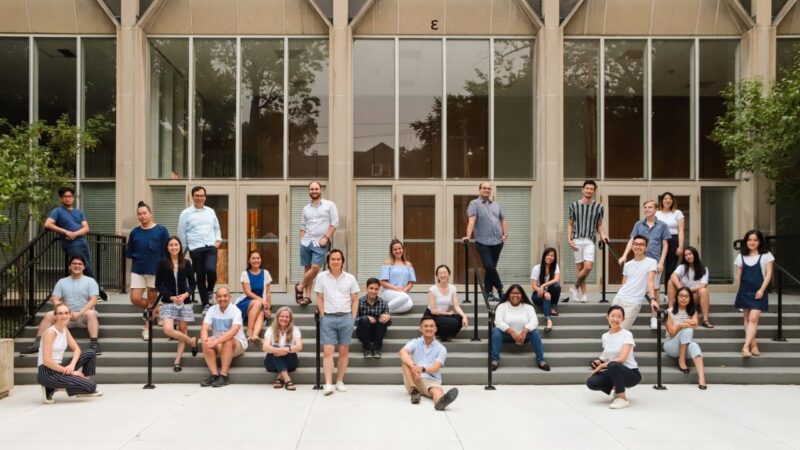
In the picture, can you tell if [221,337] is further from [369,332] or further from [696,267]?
[696,267]

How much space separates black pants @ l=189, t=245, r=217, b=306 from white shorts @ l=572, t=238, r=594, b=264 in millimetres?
5995

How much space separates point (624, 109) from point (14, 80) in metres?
12.9

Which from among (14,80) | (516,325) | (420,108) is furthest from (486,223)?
(14,80)

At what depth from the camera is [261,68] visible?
14820 mm

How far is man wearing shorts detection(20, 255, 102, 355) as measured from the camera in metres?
10.1

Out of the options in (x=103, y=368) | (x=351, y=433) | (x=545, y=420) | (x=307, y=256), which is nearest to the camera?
(x=351, y=433)

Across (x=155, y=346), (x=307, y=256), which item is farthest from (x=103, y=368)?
(x=307, y=256)

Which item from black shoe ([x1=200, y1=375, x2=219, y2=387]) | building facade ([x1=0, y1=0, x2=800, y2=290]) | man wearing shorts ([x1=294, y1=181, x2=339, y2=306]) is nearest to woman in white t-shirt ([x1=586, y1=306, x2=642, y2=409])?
man wearing shorts ([x1=294, y1=181, x2=339, y2=306])

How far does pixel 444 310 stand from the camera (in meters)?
10.4

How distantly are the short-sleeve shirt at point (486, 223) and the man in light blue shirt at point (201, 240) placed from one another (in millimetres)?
4168

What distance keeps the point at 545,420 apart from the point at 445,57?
927 cm

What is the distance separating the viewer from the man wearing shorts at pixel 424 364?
8.41 meters

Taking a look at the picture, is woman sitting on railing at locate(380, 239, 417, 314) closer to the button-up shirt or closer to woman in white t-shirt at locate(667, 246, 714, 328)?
the button-up shirt

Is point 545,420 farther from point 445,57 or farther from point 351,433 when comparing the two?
point 445,57
